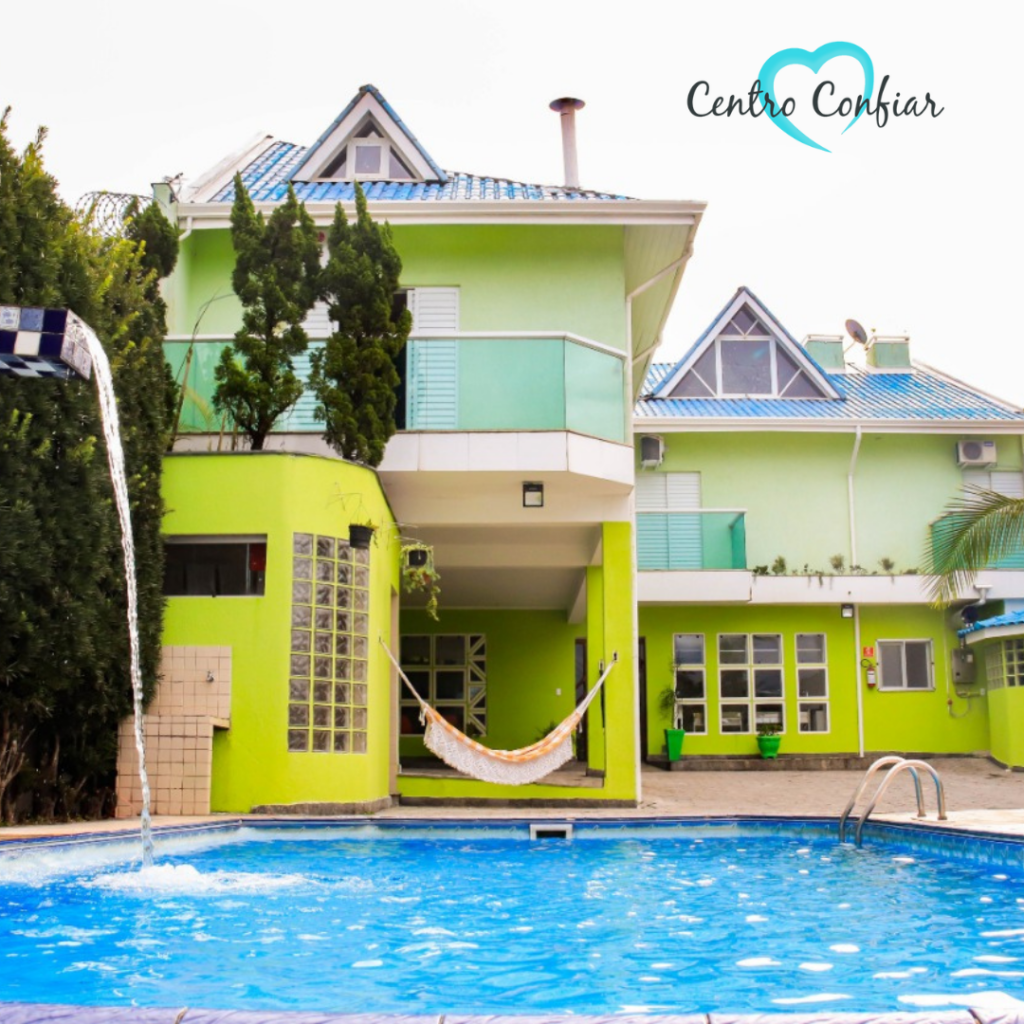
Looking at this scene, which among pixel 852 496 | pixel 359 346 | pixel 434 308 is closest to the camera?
pixel 359 346

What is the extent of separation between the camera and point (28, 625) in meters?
8.22

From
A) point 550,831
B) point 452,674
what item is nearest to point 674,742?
point 452,674

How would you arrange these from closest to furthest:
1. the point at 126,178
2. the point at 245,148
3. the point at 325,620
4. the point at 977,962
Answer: the point at 977,962 → the point at 325,620 → the point at 126,178 → the point at 245,148

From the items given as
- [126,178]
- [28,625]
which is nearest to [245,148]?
[126,178]

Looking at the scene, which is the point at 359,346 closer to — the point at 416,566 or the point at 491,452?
the point at 491,452

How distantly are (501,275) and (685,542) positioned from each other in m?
6.76

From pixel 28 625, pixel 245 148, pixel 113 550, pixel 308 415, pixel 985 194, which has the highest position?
pixel 245 148

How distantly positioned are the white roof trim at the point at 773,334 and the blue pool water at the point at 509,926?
14.4 m

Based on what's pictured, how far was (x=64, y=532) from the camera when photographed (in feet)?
28.4

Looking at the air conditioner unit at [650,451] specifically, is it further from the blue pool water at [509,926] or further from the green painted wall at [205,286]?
the blue pool water at [509,926]

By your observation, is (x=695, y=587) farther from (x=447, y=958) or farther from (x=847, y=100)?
(x=447, y=958)

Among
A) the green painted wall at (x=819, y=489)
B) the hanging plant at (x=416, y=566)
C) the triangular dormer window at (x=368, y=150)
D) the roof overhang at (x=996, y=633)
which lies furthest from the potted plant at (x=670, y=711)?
the triangular dormer window at (x=368, y=150)

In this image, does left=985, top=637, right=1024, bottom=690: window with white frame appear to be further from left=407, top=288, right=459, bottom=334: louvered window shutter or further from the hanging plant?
left=407, top=288, right=459, bottom=334: louvered window shutter

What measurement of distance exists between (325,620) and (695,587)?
10084 millimetres
